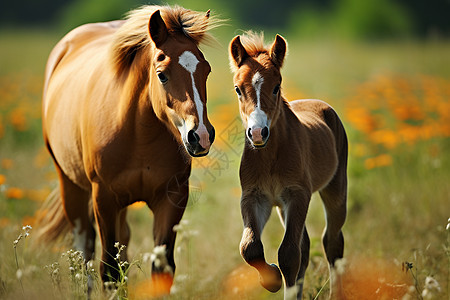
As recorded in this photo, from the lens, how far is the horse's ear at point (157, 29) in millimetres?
3906

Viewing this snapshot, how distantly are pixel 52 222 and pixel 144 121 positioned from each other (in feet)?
7.00

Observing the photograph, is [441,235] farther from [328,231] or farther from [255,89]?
[255,89]

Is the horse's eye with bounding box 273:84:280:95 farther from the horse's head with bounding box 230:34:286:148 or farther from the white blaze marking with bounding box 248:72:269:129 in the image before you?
the white blaze marking with bounding box 248:72:269:129

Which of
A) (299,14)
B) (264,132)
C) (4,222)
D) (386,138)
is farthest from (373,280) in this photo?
(299,14)

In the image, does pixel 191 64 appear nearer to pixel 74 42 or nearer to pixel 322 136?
pixel 322 136

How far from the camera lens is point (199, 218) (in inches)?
274

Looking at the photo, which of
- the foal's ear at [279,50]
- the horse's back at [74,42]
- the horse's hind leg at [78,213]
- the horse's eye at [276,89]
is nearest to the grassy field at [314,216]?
the horse's hind leg at [78,213]

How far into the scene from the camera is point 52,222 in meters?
5.75

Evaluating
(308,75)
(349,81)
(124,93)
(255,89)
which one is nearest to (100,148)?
(124,93)

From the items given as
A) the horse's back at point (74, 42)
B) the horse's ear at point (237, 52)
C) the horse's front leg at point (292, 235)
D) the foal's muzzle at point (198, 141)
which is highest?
the horse's ear at point (237, 52)

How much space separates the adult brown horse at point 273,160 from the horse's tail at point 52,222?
2.55 meters

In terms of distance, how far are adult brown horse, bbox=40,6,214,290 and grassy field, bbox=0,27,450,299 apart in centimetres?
33

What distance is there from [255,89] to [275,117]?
27cm

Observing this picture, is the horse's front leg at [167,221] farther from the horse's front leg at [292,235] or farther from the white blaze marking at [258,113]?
the white blaze marking at [258,113]
